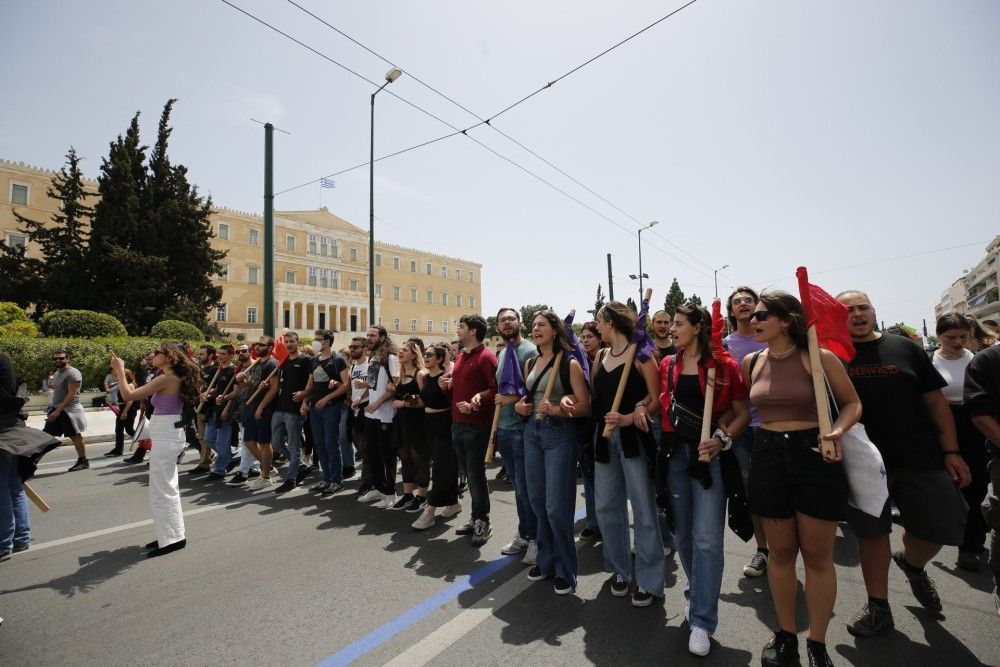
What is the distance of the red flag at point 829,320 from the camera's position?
269 centimetres

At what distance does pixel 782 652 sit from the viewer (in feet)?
8.61

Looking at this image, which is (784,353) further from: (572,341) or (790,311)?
(572,341)

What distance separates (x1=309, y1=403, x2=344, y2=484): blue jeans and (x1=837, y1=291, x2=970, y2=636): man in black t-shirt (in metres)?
5.72

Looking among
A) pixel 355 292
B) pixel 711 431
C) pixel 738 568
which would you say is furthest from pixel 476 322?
pixel 355 292

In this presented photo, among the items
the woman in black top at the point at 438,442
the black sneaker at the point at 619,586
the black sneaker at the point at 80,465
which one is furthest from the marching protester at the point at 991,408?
the black sneaker at the point at 80,465

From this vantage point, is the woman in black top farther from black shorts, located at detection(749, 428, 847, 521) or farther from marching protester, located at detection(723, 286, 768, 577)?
black shorts, located at detection(749, 428, 847, 521)

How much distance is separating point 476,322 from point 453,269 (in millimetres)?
74833

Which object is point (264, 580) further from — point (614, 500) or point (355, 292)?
point (355, 292)

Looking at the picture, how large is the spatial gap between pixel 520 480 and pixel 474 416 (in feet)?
2.63

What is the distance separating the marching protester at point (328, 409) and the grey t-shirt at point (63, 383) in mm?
3826

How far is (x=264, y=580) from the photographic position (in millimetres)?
3863

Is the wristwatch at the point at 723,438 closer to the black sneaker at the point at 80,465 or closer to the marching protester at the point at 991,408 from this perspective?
the marching protester at the point at 991,408

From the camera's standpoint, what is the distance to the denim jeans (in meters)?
4.79

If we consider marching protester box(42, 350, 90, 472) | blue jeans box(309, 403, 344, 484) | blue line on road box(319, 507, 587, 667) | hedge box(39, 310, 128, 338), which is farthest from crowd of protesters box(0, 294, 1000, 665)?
hedge box(39, 310, 128, 338)
